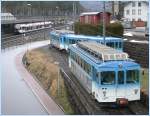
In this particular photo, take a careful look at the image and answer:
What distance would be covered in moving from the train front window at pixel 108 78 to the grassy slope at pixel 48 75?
298 cm

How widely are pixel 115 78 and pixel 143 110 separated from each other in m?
1.73

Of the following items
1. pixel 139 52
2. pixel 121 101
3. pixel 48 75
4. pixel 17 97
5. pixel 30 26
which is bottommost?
pixel 17 97

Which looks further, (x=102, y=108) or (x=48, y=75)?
(x=48, y=75)

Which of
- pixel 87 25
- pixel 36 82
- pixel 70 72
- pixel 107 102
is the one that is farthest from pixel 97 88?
pixel 87 25

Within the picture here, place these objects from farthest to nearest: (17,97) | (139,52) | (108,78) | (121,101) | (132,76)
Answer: (139,52) < (17,97) < (132,76) < (108,78) < (121,101)

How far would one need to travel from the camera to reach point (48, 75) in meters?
28.4

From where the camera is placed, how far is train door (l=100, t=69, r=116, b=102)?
1691cm

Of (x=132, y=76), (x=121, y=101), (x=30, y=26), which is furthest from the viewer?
(x=30, y=26)

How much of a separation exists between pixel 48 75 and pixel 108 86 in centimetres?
1192

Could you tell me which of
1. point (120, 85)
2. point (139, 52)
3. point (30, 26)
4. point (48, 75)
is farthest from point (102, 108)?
point (30, 26)

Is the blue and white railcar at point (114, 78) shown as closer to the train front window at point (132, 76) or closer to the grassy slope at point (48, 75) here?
the train front window at point (132, 76)

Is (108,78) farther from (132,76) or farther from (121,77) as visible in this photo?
(132,76)

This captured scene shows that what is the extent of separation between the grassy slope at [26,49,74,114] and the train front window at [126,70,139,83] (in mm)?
3477

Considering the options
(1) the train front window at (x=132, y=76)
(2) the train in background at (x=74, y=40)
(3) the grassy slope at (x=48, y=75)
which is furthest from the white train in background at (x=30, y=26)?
(1) the train front window at (x=132, y=76)
